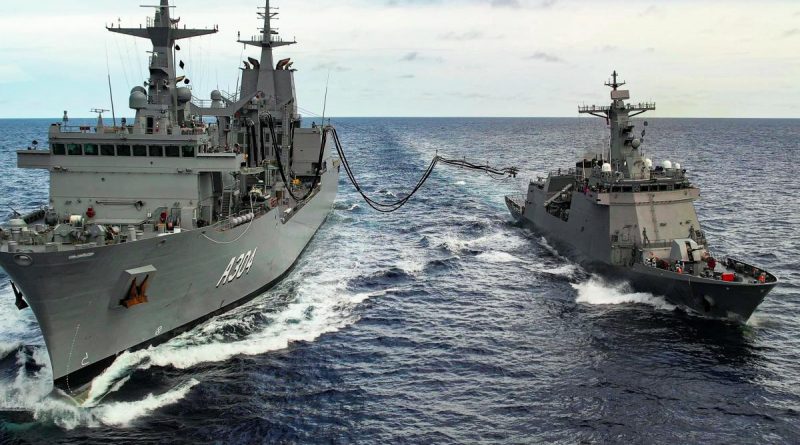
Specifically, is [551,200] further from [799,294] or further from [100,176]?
[100,176]

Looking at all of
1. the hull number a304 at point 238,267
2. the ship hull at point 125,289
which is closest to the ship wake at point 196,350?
the ship hull at point 125,289

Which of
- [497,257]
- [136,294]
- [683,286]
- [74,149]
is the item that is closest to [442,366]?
[136,294]

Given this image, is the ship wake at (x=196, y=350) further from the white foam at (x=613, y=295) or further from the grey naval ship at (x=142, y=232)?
the white foam at (x=613, y=295)

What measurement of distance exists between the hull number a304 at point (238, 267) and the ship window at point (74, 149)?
22.9ft

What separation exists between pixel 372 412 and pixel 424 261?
18862 millimetres

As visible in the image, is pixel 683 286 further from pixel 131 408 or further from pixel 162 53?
pixel 162 53

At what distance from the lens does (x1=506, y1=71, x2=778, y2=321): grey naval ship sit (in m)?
29.0

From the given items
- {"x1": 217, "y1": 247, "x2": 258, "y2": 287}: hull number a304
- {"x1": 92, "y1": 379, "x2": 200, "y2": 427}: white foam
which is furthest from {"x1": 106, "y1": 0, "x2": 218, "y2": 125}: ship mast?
{"x1": 92, "y1": 379, "x2": 200, "y2": 427}: white foam

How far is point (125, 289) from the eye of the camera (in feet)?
71.9

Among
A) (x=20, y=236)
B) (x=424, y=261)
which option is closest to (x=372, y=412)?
(x=20, y=236)

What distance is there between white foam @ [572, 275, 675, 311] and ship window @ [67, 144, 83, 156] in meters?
22.1

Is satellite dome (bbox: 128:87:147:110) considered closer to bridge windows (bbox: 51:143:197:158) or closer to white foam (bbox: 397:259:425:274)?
bridge windows (bbox: 51:143:197:158)

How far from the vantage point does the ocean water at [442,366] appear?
19766 mm

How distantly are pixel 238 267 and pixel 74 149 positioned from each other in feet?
25.0
